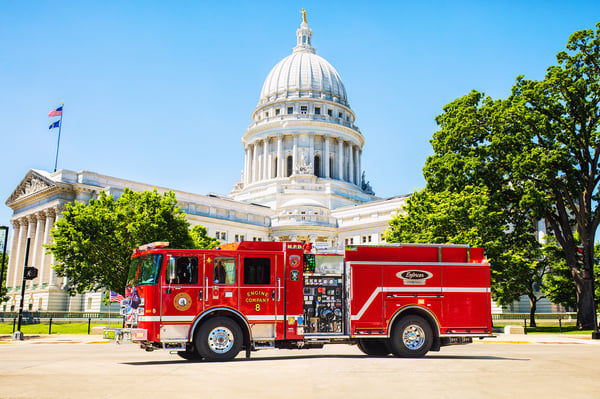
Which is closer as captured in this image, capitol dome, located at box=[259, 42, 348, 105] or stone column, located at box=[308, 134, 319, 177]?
stone column, located at box=[308, 134, 319, 177]

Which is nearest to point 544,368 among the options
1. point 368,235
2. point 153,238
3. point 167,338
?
point 167,338

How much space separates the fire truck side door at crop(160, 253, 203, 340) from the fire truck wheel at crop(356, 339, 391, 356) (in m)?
6.07

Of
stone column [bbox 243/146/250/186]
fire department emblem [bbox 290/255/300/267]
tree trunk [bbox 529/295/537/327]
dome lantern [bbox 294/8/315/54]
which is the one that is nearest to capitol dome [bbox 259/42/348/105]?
dome lantern [bbox 294/8/315/54]

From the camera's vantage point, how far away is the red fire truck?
51.8ft

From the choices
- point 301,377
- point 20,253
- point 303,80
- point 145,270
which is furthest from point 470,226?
point 303,80

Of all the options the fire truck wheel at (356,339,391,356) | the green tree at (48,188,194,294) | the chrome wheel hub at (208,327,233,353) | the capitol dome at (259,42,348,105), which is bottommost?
the fire truck wheel at (356,339,391,356)

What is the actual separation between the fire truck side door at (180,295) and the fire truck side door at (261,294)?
131 cm

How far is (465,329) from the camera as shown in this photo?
58.0 ft

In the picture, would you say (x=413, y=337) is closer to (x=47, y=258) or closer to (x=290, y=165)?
(x=47, y=258)

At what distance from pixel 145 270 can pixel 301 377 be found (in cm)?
654

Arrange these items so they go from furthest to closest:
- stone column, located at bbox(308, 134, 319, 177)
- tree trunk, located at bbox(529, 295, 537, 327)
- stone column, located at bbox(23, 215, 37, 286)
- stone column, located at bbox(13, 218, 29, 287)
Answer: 1. stone column, located at bbox(308, 134, 319, 177)
2. stone column, located at bbox(13, 218, 29, 287)
3. stone column, located at bbox(23, 215, 37, 286)
4. tree trunk, located at bbox(529, 295, 537, 327)

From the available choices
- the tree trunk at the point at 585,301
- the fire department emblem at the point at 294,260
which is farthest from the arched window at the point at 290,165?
the fire department emblem at the point at 294,260

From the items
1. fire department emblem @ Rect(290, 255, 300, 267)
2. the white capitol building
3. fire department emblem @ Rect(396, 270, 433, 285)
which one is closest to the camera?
fire department emblem @ Rect(290, 255, 300, 267)

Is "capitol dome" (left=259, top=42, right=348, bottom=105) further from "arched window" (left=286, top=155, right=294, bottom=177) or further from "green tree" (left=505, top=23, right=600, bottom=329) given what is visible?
"green tree" (left=505, top=23, right=600, bottom=329)
